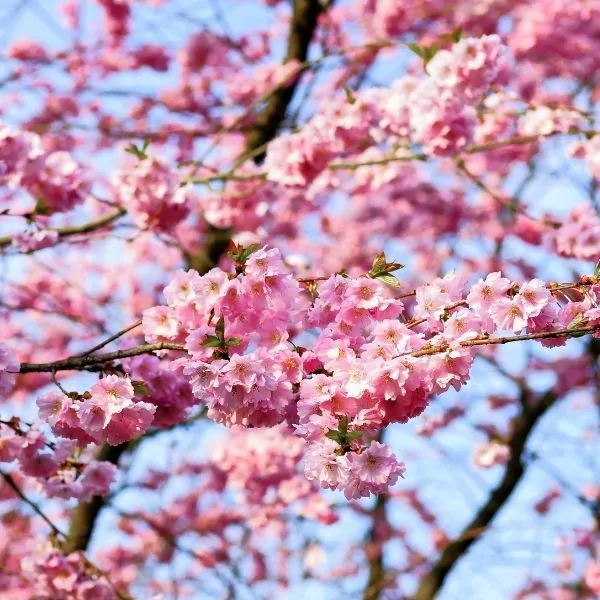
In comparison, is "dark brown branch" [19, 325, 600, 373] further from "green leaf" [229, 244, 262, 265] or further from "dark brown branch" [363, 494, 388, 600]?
"dark brown branch" [363, 494, 388, 600]

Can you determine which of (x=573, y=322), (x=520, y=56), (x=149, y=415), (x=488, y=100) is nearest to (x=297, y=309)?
(x=149, y=415)

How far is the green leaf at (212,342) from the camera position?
204 centimetres

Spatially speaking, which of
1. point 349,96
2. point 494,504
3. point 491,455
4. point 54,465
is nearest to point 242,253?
point 54,465

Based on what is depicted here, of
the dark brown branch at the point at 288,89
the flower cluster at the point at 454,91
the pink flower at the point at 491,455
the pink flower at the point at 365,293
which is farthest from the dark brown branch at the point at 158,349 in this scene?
the pink flower at the point at 491,455

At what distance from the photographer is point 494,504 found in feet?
20.4

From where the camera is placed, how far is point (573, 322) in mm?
1960

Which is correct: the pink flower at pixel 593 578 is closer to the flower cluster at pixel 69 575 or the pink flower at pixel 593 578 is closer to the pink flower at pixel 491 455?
the pink flower at pixel 491 455

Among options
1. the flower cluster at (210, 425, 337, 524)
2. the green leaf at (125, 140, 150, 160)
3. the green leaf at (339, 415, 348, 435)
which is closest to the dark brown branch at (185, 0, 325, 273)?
the flower cluster at (210, 425, 337, 524)

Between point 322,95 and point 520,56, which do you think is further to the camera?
point 322,95

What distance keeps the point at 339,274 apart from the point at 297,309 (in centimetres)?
15

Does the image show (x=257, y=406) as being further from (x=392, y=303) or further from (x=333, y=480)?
(x=392, y=303)

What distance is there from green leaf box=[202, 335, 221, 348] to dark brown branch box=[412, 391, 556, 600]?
4062mm

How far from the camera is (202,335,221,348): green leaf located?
6.68ft

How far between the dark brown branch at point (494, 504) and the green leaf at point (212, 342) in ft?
13.3
